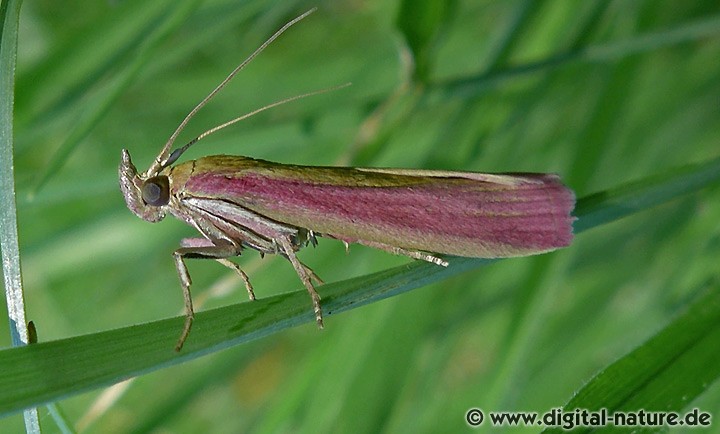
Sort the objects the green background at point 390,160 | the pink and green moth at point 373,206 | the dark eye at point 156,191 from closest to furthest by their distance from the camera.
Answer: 1. the pink and green moth at point 373,206
2. the dark eye at point 156,191
3. the green background at point 390,160

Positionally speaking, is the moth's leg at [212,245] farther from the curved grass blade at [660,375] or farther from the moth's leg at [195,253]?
the curved grass blade at [660,375]

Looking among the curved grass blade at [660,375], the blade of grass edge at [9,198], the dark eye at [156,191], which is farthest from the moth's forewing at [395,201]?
the blade of grass edge at [9,198]

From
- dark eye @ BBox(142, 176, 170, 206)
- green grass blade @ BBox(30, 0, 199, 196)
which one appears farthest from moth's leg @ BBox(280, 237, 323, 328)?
green grass blade @ BBox(30, 0, 199, 196)

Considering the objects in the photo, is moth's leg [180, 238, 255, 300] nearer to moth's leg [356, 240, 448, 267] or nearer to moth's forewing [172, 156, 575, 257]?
moth's forewing [172, 156, 575, 257]

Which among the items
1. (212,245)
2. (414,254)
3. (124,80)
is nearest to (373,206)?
(414,254)

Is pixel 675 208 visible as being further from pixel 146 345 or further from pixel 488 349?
pixel 146 345

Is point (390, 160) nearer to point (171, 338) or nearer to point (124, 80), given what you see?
point (124, 80)

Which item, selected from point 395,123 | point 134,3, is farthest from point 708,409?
point 134,3
